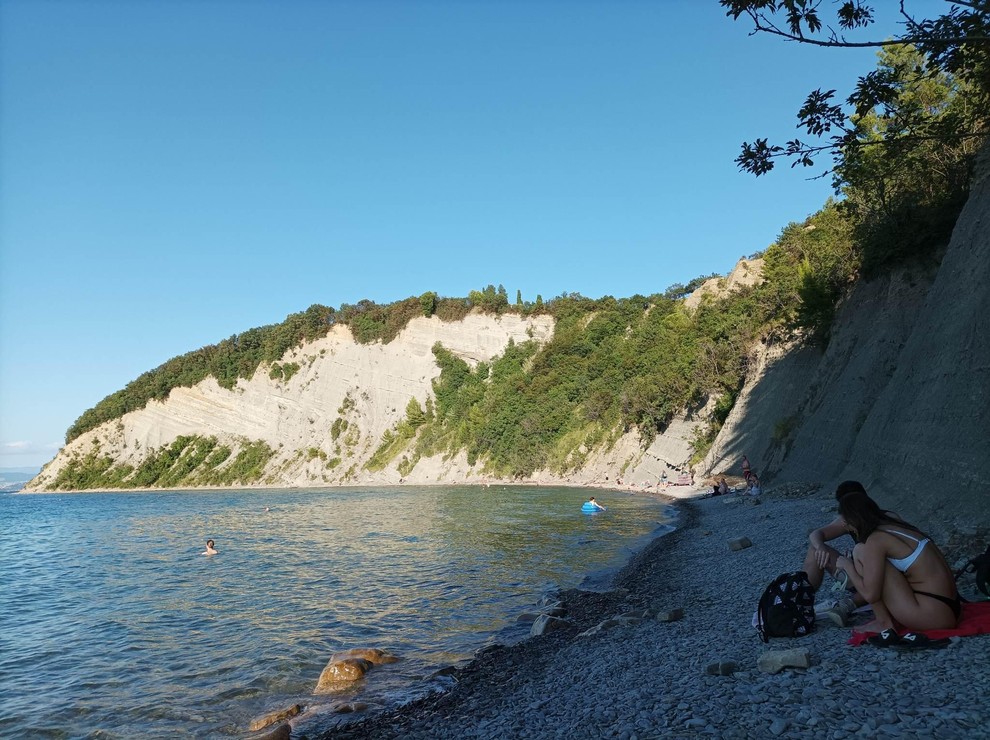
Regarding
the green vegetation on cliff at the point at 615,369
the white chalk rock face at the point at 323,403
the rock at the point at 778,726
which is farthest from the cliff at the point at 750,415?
the rock at the point at 778,726

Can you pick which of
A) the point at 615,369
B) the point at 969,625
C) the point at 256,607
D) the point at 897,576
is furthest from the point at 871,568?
the point at 615,369

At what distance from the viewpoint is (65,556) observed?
2570 centimetres

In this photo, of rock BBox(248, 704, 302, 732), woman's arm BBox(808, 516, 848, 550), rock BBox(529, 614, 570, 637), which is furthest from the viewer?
rock BBox(529, 614, 570, 637)

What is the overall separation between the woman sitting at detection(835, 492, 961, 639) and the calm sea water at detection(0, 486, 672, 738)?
5.65 meters

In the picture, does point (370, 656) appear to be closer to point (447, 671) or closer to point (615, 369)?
point (447, 671)

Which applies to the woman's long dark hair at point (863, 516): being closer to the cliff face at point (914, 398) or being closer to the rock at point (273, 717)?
the cliff face at point (914, 398)

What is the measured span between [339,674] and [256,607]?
240 inches

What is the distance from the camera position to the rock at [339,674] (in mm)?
8734

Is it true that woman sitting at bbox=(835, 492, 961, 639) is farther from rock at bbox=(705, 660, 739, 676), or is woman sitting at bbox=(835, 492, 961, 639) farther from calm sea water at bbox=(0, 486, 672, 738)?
calm sea water at bbox=(0, 486, 672, 738)

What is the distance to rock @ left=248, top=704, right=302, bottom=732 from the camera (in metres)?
7.64

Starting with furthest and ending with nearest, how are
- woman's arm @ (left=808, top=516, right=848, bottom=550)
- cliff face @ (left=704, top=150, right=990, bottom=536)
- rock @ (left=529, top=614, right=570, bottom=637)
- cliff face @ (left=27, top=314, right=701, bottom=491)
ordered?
cliff face @ (left=27, top=314, right=701, bottom=491) → rock @ (left=529, top=614, right=570, bottom=637) → cliff face @ (left=704, top=150, right=990, bottom=536) → woman's arm @ (left=808, top=516, right=848, bottom=550)

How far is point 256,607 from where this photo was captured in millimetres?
13969

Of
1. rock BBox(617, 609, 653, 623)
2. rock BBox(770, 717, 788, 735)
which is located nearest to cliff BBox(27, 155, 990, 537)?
rock BBox(617, 609, 653, 623)

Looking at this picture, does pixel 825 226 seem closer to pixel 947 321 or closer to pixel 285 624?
pixel 947 321
